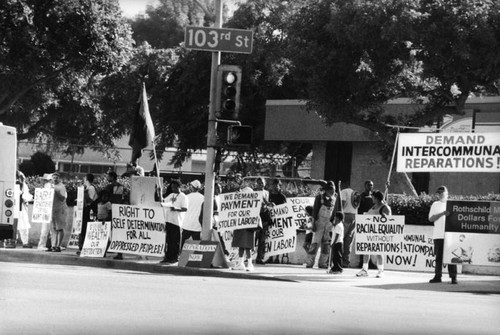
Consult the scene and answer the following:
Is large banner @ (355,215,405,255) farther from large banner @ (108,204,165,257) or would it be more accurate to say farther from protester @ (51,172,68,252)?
protester @ (51,172,68,252)

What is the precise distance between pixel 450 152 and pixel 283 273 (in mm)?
3636

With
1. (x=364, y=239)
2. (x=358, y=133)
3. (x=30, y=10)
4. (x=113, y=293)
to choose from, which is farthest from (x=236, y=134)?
(x=358, y=133)

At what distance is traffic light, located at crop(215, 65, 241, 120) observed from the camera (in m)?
20.7

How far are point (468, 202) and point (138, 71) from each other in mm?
30834

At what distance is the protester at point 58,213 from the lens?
1002 inches

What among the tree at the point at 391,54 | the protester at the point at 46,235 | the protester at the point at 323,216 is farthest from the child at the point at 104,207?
the tree at the point at 391,54

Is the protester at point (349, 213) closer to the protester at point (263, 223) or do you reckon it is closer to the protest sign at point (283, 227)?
the protest sign at point (283, 227)

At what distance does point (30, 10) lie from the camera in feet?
94.2

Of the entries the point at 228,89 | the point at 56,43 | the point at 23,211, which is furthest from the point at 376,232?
the point at 56,43

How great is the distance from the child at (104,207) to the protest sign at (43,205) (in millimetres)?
1886

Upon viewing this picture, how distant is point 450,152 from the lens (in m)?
20.6

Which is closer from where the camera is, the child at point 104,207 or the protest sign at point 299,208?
the protest sign at point 299,208

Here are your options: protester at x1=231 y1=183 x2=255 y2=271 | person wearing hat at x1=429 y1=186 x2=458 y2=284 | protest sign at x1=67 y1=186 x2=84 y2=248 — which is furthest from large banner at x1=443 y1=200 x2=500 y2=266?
protest sign at x1=67 y1=186 x2=84 y2=248

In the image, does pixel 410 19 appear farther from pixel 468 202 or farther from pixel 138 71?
pixel 138 71
